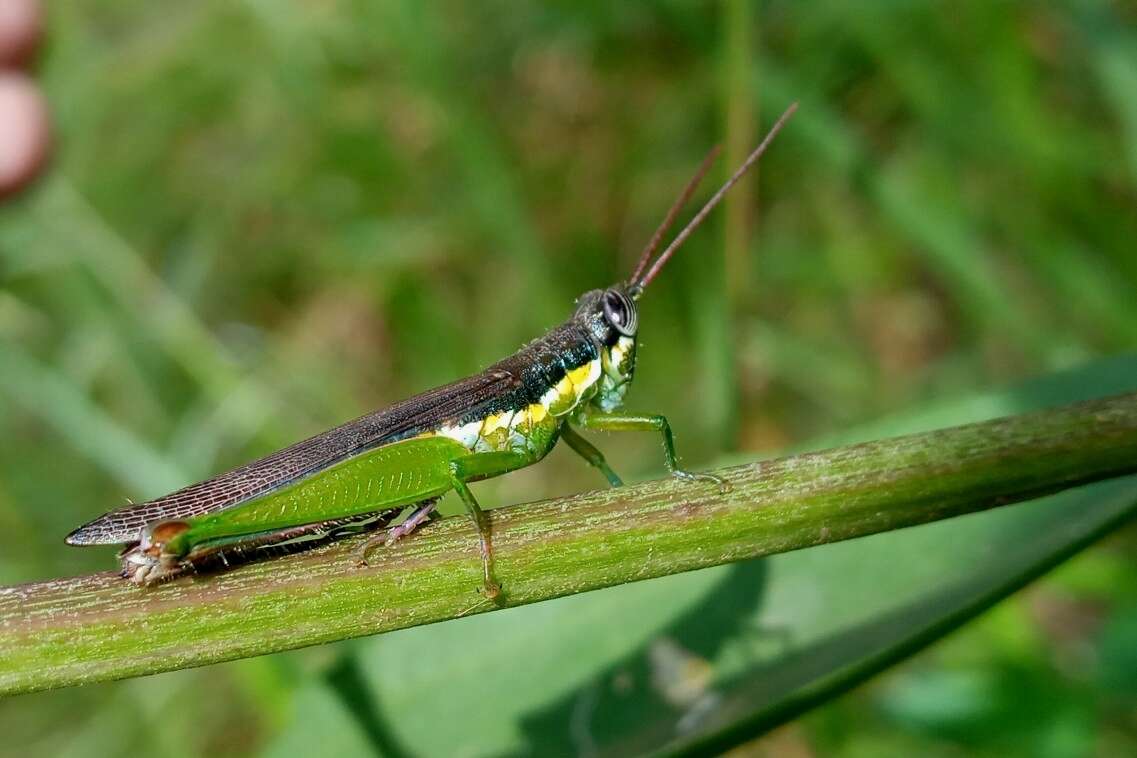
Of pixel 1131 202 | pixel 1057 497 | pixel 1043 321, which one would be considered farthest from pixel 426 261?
pixel 1057 497

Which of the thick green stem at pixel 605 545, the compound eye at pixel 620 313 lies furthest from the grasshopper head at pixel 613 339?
the thick green stem at pixel 605 545

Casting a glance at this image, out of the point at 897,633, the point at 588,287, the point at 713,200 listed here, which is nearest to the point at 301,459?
the point at 713,200

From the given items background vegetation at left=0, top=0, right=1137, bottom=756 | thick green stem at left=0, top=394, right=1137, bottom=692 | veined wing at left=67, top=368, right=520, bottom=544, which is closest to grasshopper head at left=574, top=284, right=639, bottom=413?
veined wing at left=67, top=368, right=520, bottom=544

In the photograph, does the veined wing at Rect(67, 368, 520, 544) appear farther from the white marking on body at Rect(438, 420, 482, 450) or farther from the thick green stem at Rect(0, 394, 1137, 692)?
the thick green stem at Rect(0, 394, 1137, 692)

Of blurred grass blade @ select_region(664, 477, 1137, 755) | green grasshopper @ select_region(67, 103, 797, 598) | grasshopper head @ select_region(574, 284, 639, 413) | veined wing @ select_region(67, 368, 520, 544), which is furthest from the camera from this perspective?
grasshopper head @ select_region(574, 284, 639, 413)

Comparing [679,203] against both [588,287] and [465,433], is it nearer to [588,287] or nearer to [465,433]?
[465,433]

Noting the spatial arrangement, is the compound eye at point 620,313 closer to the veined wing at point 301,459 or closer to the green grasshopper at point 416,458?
the green grasshopper at point 416,458
